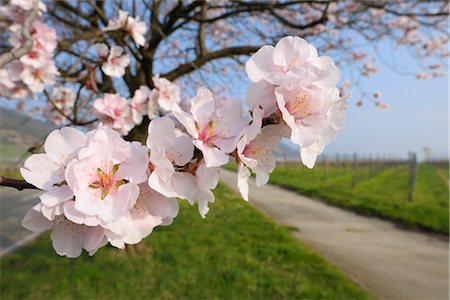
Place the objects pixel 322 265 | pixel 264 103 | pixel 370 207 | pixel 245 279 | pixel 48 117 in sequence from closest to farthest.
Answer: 1. pixel 264 103
2. pixel 48 117
3. pixel 245 279
4. pixel 322 265
5. pixel 370 207

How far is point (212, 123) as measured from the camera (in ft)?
2.40

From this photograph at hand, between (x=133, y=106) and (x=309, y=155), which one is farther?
(x=133, y=106)

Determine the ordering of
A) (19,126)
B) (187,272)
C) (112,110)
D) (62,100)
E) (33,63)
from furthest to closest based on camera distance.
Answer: (187,272) → (19,126) → (62,100) → (112,110) → (33,63)

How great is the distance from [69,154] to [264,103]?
43 cm

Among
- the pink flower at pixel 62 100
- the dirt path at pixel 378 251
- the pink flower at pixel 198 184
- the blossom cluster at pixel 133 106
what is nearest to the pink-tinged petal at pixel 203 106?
the pink flower at pixel 198 184

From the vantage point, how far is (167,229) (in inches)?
252

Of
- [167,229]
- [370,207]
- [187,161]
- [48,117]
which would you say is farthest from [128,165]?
[370,207]

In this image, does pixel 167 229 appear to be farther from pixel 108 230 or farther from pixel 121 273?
pixel 108 230

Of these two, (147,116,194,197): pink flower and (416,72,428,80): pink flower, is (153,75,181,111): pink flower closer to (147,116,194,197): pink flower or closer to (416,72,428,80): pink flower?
(147,116,194,197): pink flower

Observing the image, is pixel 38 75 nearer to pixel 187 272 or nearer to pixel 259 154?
pixel 259 154

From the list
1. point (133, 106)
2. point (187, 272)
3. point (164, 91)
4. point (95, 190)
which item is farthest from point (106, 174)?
point (187, 272)

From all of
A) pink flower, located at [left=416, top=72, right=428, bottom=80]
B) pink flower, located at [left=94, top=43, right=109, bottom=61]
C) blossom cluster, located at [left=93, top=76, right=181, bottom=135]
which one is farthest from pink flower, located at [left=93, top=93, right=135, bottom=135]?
pink flower, located at [left=416, top=72, right=428, bottom=80]

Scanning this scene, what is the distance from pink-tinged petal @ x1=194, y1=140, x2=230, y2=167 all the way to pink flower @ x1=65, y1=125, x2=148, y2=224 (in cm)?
11

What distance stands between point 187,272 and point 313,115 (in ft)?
13.4
